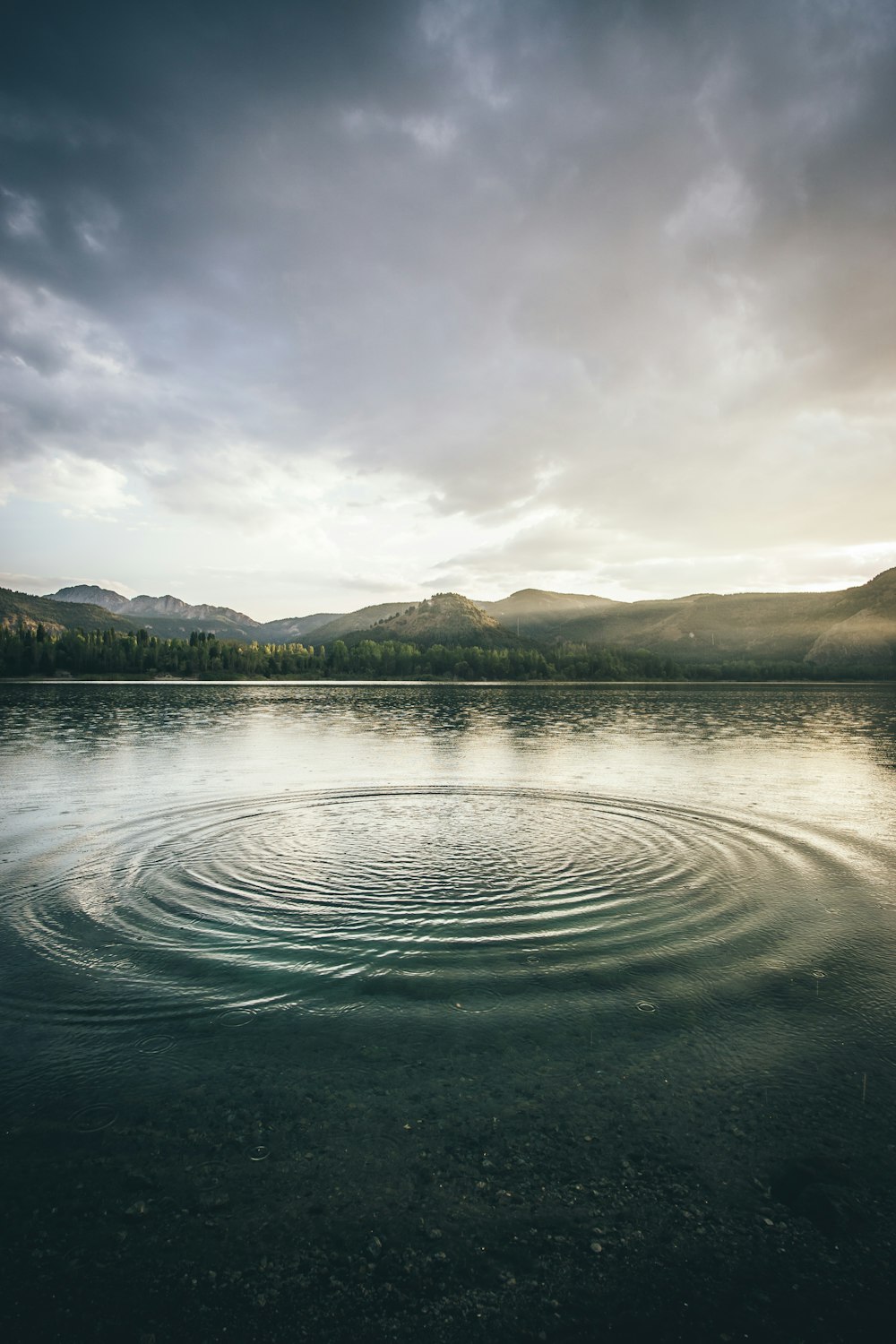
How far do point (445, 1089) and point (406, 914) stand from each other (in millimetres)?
5814

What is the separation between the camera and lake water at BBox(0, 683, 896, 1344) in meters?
5.17

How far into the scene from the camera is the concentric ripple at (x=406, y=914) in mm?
10086

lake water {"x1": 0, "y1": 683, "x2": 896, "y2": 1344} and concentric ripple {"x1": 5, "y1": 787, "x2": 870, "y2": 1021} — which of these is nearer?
lake water {"x1": 0, "y1": 683, "x2": 896, "y2": 1344}

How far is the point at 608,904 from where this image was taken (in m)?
14.0

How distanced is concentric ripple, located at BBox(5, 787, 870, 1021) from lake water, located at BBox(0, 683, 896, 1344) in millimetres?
91

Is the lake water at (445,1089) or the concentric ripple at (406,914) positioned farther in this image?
the concentric ripple at (406,914)

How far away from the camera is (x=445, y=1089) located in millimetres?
7617

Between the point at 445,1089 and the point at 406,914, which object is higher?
the point at 445,1089

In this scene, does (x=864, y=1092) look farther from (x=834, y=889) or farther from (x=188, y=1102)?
(x=834, y=889)

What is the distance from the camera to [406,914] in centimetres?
1338

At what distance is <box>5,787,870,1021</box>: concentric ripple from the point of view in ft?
33.1

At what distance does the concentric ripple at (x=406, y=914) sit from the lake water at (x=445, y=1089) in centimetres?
9

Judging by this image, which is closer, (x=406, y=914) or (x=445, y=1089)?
(x=445, y=1089)

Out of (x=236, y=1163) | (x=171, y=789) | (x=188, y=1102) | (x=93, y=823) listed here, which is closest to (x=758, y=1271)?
(x=236, y=1163)
